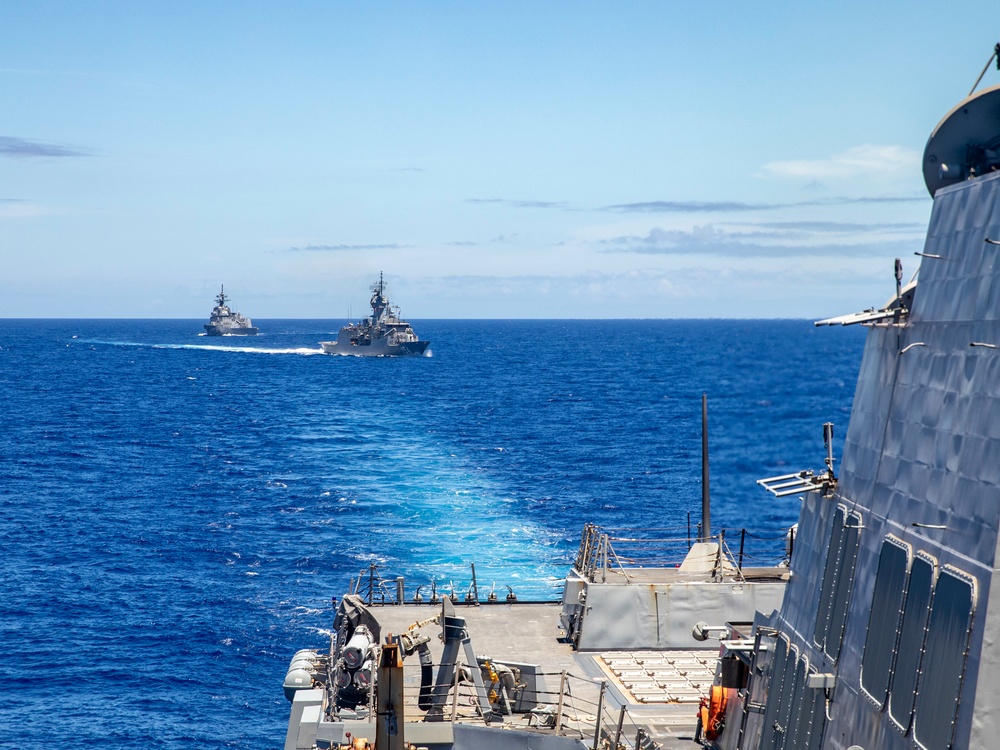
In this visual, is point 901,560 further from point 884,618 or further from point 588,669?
point 588,669

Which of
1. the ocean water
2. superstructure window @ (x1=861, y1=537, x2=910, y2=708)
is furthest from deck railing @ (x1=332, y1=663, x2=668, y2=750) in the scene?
the ocean water

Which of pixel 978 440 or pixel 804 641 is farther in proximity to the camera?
pixel 804 641

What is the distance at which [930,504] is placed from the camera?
998cm

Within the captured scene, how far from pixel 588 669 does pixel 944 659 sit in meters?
17.3

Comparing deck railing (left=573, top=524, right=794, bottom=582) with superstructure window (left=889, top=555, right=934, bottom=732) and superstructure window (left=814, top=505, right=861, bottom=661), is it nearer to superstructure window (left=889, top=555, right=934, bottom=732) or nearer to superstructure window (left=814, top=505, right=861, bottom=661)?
superstructure window (left=814, top=505, right=861, bottom=661)

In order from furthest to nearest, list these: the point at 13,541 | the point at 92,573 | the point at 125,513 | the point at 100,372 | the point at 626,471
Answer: the point at 100,372, the point at 626,471, the point at 125,513, the point at 13,541, the point at 92,573

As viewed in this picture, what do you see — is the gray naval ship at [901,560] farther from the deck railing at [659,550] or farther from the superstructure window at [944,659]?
the deck railing at [659,550]

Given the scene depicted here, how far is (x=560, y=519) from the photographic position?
58.8 metres

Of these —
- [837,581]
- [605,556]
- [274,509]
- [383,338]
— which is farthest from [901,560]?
[383,338]

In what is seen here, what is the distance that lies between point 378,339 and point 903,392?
186265mm

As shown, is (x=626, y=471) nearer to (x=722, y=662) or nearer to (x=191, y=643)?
(x=191, y=643)

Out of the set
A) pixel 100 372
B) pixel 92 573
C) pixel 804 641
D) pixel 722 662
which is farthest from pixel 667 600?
pixel 100 372

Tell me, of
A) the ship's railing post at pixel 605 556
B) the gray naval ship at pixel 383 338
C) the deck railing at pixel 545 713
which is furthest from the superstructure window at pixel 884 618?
the gray naval ship at pixel 383 338

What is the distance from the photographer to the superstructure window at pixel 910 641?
31.4ft
